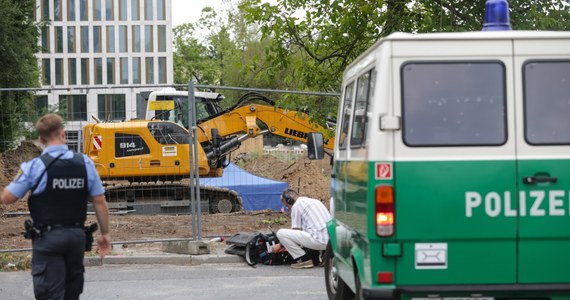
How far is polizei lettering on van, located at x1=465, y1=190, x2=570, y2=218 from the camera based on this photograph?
605 centimetres

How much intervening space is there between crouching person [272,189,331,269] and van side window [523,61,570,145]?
5672mm

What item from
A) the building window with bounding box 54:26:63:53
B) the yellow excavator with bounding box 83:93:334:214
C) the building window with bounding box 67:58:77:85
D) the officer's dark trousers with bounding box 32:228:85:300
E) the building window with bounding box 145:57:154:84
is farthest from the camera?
the building window with bounding box 145:57:154:84

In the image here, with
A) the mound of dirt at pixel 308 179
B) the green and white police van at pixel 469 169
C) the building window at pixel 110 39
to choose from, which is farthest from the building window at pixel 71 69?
the green and white police van at pixel 469 169

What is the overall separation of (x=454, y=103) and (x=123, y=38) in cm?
8256

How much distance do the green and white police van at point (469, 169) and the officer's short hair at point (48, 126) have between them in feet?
7.65

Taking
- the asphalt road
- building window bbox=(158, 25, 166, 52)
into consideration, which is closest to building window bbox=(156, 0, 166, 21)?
building window bbox=(158, 25, 166, 52)

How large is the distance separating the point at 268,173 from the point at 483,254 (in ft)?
86.3

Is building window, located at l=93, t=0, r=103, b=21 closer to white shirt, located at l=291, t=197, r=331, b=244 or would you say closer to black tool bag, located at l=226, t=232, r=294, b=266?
black tool bag, located at l=226, t=232, r=294, b=266

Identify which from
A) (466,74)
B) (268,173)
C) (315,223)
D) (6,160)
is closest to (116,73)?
(268,173)

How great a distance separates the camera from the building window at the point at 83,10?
85000mm

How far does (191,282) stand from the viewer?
11.2 m

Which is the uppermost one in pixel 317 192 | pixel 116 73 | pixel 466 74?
pixel 116 73

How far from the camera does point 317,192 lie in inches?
907

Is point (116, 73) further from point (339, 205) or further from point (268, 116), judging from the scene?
point (339, 205)
